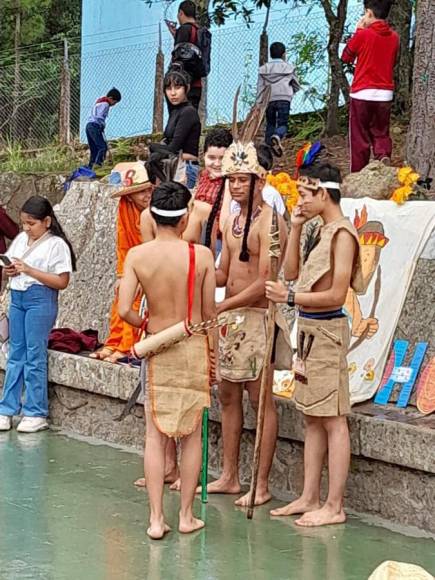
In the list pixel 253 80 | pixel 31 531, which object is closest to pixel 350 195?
pixel 31 531

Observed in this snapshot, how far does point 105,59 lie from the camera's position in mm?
16688

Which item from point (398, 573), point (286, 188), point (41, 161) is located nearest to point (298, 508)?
point (286, 188)

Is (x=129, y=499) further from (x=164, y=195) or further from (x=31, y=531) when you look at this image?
(x=164, y=195)

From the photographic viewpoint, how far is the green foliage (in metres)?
14.2

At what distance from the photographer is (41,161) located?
14.5 m

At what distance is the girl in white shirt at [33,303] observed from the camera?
8.28 metres

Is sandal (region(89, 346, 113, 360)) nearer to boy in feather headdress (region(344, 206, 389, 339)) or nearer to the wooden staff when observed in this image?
boy in feather headdress (region(344, 206, 389, 339))

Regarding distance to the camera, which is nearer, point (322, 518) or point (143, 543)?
point (143, 543)

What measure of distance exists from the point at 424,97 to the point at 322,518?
4.53 meters

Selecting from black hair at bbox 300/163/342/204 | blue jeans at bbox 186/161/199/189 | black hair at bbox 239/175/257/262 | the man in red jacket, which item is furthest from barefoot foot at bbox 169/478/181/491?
the man in red jacket

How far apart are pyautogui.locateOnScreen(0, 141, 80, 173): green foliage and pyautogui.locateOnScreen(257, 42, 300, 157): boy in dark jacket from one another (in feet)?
8.60

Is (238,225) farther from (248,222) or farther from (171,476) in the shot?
(171,476)

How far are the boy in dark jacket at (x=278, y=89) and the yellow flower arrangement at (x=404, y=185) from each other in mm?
4331

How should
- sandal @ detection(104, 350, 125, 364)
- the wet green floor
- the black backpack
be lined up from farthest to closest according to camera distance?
the black backpack < sandal @ detection(104, 350, 125, 364) < the wet green floor
